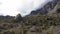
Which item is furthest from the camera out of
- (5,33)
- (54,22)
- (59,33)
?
(54,22)

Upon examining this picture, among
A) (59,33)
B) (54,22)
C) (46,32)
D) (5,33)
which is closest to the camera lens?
(59,33)

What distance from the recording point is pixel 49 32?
4653 centimetres

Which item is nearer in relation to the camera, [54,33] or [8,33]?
[54,33]

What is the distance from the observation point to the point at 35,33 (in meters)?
49.0

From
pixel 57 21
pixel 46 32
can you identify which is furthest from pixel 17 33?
pixel 57 21

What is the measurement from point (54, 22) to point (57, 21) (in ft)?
8.56

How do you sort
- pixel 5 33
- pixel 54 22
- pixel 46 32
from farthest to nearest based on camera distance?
pixel 54 22
pixel 5 33
pixel 46 32

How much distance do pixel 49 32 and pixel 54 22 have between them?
38.2 ft

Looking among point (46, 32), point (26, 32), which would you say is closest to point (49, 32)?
point (46, 32)

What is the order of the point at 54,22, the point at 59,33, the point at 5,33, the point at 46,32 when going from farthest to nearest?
the point at 54,22
the point at 5,33
the point at 46,32
the point at 59,33

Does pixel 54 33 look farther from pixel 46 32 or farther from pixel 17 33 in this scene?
pixel 17 33

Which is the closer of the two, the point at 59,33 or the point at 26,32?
the point at 59,33

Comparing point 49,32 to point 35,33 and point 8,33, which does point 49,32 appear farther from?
point 8,33

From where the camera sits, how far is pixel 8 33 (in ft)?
164
